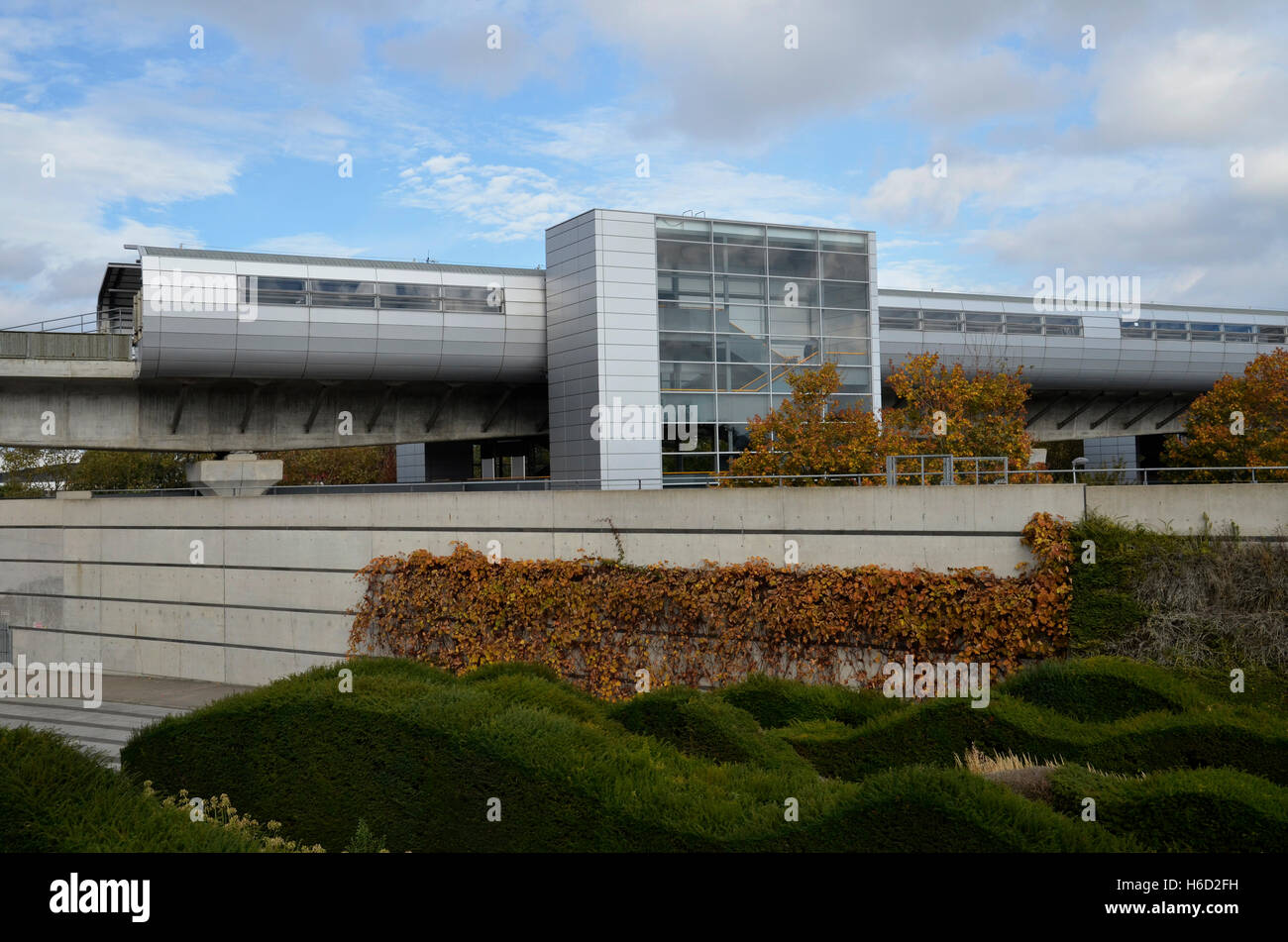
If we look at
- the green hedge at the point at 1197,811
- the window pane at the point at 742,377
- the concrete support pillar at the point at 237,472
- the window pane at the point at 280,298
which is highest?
the window pane at the point at 280,298

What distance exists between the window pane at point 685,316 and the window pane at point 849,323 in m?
4.04

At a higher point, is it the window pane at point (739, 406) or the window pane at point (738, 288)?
the window pane at point (738, 288)

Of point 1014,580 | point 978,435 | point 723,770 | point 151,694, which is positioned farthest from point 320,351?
point 723,770

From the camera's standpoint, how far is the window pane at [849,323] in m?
31.4

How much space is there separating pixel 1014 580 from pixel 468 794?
8.13m

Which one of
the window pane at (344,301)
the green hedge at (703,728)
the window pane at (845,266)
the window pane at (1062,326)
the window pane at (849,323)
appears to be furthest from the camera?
the window pane at (1062,326)

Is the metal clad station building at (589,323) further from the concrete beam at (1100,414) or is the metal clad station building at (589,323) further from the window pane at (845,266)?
the concrete beam at (1100,414)

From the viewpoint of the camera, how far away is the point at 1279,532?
11672mm

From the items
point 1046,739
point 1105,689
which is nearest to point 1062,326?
point 1105,689

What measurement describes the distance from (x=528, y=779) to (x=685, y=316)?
23.7 metres

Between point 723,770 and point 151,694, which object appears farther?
point 151,694

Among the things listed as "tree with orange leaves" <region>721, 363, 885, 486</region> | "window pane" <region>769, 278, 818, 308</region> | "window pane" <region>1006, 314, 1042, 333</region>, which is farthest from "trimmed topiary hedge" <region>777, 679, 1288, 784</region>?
"window pane" <region>1006, 314, 1042, 333</region>

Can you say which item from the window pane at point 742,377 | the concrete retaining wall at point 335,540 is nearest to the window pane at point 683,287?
the window pane at point 742,377
